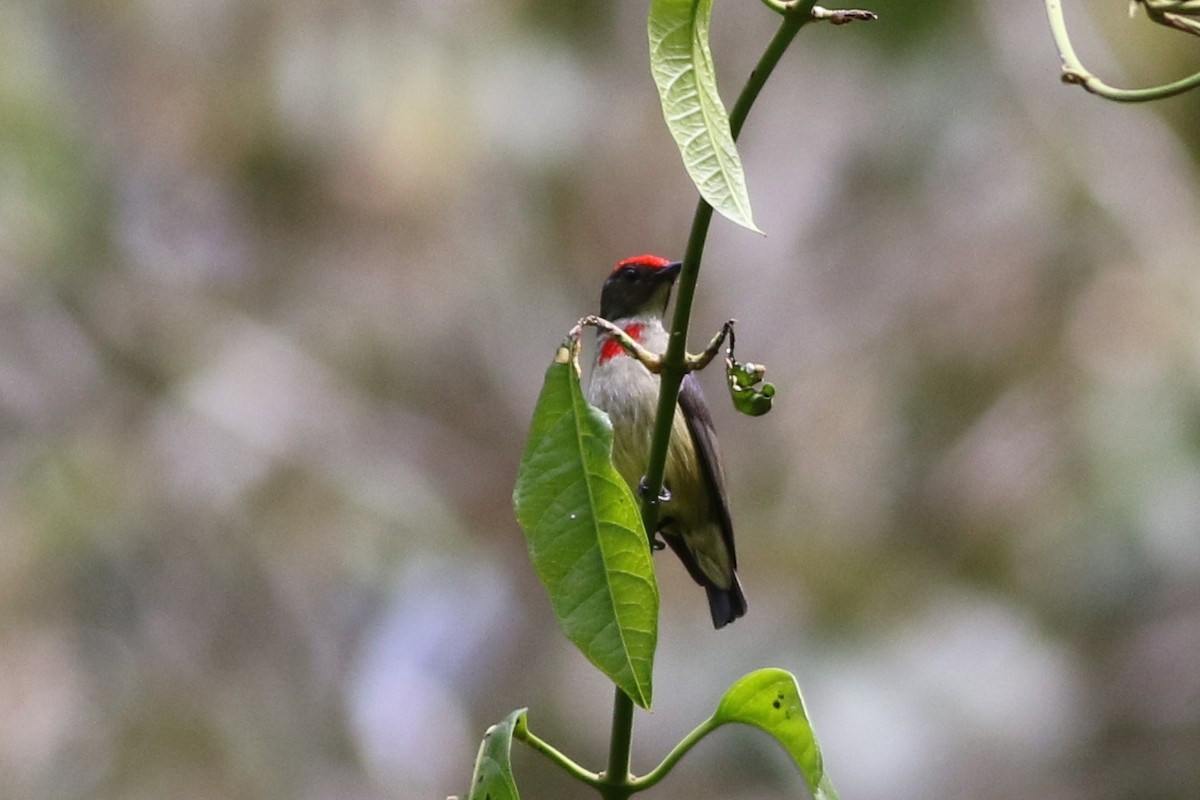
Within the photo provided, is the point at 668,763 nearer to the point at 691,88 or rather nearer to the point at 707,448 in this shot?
the point at 691,88

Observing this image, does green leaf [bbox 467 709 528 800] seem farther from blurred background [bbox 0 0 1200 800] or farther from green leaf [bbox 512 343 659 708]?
blurred background [bbox 0 0 1200 800]

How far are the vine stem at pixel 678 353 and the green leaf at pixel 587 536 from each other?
0.15 ft

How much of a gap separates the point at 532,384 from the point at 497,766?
9468 millimetres

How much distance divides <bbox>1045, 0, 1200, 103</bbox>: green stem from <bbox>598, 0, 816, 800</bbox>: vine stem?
1.04ft

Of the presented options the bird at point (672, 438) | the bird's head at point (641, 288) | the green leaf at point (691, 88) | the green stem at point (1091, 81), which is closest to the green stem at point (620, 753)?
the green leaf at point (691, 88)

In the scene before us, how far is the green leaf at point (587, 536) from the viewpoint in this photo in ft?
5.14

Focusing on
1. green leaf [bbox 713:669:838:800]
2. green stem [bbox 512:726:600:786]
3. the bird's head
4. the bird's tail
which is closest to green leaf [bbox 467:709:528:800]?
green stem [bbox 512:726:600:786]

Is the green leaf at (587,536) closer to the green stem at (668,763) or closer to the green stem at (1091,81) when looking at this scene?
the green stem at (668,763)

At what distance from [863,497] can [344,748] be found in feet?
13.1

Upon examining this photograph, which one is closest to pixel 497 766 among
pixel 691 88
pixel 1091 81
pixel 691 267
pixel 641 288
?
pixel 691 267

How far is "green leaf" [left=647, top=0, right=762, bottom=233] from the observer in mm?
1461

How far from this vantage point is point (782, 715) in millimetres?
1704

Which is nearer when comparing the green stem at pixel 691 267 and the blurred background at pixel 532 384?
the green stem at pixel 691 267

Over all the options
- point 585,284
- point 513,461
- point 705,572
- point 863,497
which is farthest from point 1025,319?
point 705,572
